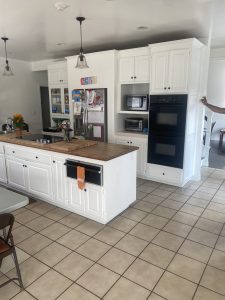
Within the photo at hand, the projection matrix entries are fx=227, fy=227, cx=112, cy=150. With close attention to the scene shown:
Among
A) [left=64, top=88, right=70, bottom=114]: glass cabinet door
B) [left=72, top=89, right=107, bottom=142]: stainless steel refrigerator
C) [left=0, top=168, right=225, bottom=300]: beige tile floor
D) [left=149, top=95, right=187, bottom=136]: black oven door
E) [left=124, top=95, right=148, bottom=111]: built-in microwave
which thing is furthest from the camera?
[left=64, top=88, right=70, bottom=114]: glass cabinet door

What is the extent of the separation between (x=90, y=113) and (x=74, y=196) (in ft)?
7.21

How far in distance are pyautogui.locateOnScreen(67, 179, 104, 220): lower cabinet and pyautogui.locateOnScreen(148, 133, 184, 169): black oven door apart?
178cm

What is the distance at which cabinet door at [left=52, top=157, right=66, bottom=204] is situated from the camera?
305 centimetres

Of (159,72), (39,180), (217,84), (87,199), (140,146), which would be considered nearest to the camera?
(87,199)

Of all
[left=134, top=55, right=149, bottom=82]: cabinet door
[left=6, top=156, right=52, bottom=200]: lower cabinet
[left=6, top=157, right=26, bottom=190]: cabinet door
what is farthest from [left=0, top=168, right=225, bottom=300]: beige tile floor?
[left=134, top=55, right=149, bottom=82]: cabinet door

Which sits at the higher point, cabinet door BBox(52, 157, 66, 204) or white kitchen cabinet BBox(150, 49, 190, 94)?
white kitchen cabinet BBox(150, 49, 190, 94)

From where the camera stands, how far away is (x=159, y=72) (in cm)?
388

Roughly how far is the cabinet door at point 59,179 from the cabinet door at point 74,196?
3.8 inches

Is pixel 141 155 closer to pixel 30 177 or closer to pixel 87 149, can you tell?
pixel 87 149

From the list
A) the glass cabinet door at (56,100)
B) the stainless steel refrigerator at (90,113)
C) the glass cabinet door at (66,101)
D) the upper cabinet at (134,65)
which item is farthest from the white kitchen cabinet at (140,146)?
→ the glass cabinet door at (56,100)

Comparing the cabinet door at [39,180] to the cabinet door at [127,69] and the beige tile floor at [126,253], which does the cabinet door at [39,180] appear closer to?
the beige tile floor at [126,253]

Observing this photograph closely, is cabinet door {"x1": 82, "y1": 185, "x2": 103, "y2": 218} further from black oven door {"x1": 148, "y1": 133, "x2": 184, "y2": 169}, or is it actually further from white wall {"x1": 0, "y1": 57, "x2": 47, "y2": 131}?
white wall {"x1": 0, "y1": 57, "x2": 47, "y2": 131}

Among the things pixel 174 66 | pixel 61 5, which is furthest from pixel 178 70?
pixel 61 5

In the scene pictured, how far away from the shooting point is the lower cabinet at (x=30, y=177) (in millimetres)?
3299
